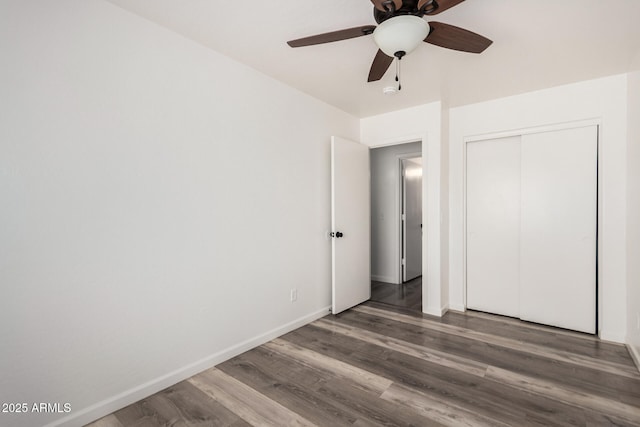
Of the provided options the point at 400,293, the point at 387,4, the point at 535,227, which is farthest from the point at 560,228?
the point at 387,4

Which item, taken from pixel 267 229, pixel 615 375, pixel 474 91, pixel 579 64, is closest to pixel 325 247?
pixel 267 229

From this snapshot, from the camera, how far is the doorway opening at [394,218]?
4.80 m

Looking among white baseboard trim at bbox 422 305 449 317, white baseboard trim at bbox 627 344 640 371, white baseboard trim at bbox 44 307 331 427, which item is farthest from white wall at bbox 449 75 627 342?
white baseboard trim at bbox 44 307 331 427

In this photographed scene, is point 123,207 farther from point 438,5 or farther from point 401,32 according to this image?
point 438,5

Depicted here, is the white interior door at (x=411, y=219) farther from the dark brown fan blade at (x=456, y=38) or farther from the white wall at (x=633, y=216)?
the dark brown fan blade at (x=456, y=38)

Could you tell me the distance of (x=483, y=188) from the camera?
351 centimetres

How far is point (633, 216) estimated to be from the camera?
2.49 m

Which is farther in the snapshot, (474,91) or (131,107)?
(474,91)

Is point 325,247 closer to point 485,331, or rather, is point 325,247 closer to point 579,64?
point 485,331

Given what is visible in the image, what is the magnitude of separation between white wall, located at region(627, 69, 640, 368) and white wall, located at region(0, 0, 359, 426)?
114 inches

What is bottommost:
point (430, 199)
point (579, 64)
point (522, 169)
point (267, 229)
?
point (267, 229)

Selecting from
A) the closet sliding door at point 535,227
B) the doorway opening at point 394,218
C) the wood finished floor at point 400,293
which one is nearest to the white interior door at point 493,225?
the closet sliding door at point 535,227

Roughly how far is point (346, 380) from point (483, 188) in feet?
8.56

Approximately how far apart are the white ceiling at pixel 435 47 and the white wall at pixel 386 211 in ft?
5.52
